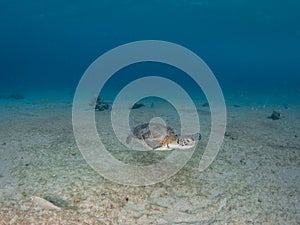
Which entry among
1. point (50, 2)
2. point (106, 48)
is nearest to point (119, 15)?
point (50, 2)

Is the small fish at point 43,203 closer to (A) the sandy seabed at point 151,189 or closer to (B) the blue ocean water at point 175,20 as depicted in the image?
(A) the sandy seabed at point 151,189

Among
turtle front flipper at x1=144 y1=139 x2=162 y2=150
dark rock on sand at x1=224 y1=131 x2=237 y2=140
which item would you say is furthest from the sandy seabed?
dark rock on sand at x1=224 y1=131 x2=237 y2=140

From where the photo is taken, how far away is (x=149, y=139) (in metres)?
7.02

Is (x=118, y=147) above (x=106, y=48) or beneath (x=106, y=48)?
beneath

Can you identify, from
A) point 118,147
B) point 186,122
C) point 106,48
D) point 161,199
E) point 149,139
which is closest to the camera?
point 161,199

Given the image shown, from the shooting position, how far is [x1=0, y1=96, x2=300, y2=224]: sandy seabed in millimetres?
4637

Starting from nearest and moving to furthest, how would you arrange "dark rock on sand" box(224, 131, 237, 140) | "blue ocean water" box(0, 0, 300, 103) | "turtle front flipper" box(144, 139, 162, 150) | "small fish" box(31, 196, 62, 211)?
1. "small fish" box(31, 196, 62, 211)
2. "turtle front flipper" box(144, 139, 162, 150)
3. "dark rock on sand" box(224, 131, 237, 140)
4. "blue ocean water" box(0, 0, 300, 103)

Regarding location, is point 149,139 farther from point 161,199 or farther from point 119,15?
point 119,15

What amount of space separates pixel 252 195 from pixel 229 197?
50 cm

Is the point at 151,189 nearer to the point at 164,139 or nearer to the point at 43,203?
the point at 164,139

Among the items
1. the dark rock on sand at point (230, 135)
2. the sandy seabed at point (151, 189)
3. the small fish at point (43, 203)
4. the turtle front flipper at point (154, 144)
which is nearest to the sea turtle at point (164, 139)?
the turtle front flipper at point (154, 144)

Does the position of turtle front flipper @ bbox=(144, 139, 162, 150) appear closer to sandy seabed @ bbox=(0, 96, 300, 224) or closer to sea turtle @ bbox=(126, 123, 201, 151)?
sea turtle @ bbox=(126, 123, 201, 151)

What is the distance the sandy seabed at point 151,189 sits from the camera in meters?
4.64

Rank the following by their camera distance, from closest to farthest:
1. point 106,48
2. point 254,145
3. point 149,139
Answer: point 149,139 → point 254,145 → point 106,48
